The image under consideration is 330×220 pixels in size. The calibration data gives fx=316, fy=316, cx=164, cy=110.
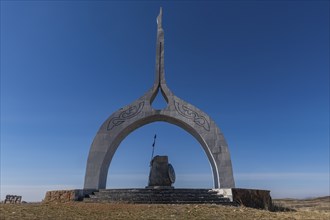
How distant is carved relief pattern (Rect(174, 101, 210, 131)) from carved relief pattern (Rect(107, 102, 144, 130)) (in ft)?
6.83

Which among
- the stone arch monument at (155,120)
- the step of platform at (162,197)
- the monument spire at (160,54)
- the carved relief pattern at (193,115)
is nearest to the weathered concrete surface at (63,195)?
the step of platform at (162,197)

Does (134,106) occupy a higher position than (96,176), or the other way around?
(134,106)

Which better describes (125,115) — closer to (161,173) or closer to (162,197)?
(161,173)

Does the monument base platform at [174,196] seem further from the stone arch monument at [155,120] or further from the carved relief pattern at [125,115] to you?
the carved relief pattern at [125,115]

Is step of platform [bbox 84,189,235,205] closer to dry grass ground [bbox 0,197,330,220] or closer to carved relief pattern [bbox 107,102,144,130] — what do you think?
dry grass ground [bbox 0,197,330,220]

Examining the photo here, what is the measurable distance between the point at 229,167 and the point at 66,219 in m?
10.4

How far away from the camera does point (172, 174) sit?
15867 millimetres

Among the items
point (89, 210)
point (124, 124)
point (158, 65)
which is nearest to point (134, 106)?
point (124, 124)

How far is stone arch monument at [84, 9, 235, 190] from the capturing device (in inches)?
644

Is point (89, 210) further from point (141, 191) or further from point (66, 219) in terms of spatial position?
point (141, 191)

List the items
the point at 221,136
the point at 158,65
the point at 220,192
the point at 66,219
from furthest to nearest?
the point at 158,65, the point at 221,136, the point at 220,192, the point at 66,219

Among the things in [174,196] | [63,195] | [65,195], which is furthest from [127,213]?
[63,195]

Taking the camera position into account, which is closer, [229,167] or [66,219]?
[66,219]

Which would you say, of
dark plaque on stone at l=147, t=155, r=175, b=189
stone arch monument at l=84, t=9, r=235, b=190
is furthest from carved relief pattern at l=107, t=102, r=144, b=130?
dark plaque on stone at l=147, t=155, r=175, b=189
